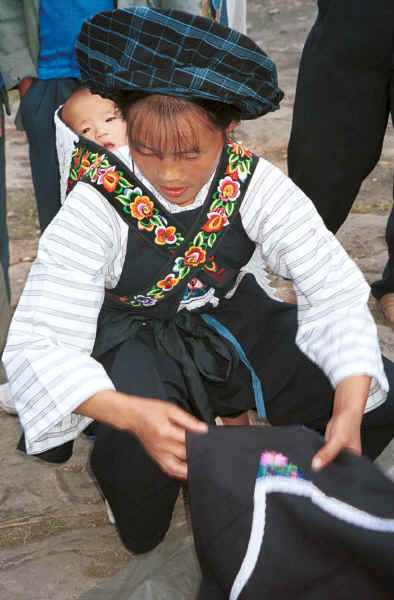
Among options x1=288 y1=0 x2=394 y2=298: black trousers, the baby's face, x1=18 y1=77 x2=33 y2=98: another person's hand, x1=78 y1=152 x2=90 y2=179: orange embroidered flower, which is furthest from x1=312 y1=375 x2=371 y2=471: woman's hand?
x1=18 y1=77 x2=33 y2=98: another person's hand

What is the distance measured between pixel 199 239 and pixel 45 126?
1.23m

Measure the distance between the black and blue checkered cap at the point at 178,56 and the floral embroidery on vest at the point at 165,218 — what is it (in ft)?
0.80

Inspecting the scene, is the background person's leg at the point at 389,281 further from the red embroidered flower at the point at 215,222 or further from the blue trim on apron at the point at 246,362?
the red embroidered flower at the point at 215,222

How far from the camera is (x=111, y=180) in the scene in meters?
1.75

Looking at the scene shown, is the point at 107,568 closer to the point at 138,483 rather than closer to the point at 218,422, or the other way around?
the point at 138,483

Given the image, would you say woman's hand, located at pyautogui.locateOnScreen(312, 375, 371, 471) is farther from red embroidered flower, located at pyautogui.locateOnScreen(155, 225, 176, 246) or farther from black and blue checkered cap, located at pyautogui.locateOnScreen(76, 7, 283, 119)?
black and blue checkered cap, located at pyautogui.locateOnScreen(76, 7, 283, 119)

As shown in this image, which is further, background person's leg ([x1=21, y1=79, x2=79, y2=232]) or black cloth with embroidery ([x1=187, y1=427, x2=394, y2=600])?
background person's leg ([x1=21, y1=79, x2=79, y2=232])

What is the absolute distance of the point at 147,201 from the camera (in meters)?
1.75

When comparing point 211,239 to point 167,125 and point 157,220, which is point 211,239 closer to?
point 157,220

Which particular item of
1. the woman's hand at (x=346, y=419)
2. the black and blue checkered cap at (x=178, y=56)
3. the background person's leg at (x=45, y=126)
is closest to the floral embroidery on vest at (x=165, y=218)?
the black and blue checkered cap at (x=178, y=56)

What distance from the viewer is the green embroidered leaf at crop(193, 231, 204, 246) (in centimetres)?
181

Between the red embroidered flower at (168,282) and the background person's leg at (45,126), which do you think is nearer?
the red embroidered flower at (168,282)

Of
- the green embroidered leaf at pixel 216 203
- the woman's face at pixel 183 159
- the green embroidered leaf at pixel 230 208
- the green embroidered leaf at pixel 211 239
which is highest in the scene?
the woman's face at pixel 183 159

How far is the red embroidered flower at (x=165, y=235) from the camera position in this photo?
70.0 inches
